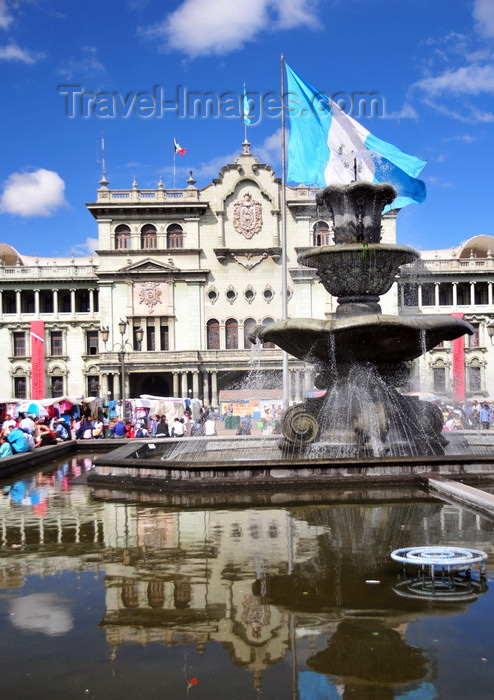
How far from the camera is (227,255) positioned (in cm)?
5194

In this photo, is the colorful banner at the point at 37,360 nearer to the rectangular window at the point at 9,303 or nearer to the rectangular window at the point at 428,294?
the rectangular window at the point at 9,303

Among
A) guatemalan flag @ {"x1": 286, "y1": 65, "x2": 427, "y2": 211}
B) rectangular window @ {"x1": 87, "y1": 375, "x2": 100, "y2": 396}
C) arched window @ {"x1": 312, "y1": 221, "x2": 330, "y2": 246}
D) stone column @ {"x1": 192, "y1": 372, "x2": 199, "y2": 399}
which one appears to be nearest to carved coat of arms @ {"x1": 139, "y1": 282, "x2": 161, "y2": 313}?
stone column @ {"x1": 192, "y1": 372, "x2": 199, "y2": 399}

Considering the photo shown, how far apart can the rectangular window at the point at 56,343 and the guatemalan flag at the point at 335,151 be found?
3725cm

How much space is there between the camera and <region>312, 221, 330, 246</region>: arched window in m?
52.1

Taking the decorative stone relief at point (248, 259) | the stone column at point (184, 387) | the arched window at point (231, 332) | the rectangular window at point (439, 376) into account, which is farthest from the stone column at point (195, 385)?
the rectangular window at point (439, 376)

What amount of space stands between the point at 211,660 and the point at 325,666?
0.60 meters

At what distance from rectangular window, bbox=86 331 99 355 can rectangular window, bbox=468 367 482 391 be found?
28649 mm

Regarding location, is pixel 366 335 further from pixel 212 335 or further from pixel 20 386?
pixel 20 386

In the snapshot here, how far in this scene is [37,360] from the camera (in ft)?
173

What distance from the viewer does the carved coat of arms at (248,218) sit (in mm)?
52188

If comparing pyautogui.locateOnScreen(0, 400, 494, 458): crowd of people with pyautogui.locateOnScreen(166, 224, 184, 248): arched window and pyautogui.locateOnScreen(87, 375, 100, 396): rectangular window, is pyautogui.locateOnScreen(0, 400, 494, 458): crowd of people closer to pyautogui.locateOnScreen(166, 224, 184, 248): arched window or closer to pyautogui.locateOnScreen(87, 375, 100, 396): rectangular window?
pyautogui.locateOnScreen(166, 224, 184, 248): arched window

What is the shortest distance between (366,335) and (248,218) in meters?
41.5

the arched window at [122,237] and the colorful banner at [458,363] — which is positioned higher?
the arched window at [122,237]

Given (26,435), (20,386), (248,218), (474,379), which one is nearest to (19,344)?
(20,386)
